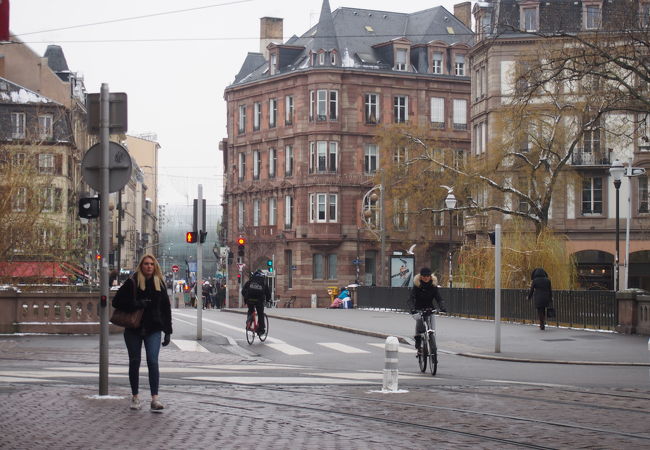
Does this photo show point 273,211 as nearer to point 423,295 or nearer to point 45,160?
point 45,160

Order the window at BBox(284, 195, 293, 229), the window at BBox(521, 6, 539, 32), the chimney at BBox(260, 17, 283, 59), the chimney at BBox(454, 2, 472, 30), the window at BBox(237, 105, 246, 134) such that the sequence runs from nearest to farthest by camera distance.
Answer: the window at BBox(521, 6, 539, 32), the window at BBox(284, 195, 293, 229), the window at BBox(237, 105, 246, 134), the chimney at BBox(454, 2, 472, 30), the chimney at BBox(260, 17, 283, 59)

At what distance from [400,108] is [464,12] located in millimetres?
12817

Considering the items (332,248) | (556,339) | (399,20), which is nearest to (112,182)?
(556,339)

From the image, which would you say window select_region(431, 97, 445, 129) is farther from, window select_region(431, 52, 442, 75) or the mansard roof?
the mansard roof

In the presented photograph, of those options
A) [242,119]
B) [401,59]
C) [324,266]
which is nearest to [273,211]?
[324,266]

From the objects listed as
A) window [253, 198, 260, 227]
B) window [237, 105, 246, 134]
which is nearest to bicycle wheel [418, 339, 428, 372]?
window [253, 198, 260, 227]

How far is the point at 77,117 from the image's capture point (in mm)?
97562

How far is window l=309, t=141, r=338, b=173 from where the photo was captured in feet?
283

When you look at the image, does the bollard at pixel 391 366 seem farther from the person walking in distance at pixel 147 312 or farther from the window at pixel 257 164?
the window at pixel 257 164

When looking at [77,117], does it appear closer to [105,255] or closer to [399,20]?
[399,20]

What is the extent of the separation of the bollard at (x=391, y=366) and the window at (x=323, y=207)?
225ft

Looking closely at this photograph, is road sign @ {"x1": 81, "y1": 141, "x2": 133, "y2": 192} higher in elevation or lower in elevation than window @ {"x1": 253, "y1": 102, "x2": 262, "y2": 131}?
lower

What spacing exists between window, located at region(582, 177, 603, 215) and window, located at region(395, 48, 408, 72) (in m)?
23.3

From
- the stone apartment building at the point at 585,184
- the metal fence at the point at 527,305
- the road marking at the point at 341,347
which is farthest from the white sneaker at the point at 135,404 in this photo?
the stone apartment building at the point at 585,184
